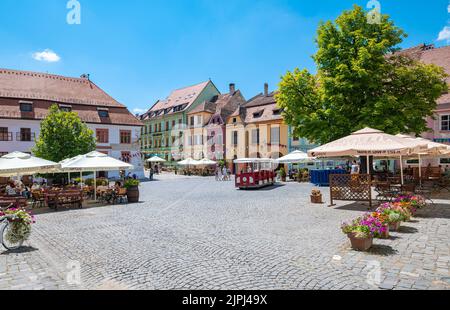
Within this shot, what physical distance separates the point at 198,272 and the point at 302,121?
1681 cm

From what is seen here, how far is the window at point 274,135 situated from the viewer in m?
41.7

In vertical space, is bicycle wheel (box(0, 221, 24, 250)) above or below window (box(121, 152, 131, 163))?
below

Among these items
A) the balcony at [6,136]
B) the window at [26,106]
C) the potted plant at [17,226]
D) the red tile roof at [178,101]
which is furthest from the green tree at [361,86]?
the red tile roof at [178,101]

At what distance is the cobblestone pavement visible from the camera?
5.17m

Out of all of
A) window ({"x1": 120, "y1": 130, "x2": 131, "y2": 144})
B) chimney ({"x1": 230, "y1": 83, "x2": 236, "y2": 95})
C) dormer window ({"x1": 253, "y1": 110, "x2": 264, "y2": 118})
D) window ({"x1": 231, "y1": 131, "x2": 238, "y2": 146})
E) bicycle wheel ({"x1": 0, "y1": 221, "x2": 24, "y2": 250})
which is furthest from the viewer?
chimney ({"x1": 230, "y1": 83, "x2": 236, "y2": 95})

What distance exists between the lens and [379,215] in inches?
319

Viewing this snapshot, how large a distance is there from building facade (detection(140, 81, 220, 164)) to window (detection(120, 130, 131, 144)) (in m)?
18.0

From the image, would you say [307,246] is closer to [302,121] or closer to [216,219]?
[216,219]

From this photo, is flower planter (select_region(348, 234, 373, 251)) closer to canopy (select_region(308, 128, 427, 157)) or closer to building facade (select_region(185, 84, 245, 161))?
canopy (select_region(308, 128, 427, 157))

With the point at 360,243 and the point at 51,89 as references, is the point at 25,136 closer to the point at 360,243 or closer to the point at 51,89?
the point at 51,89

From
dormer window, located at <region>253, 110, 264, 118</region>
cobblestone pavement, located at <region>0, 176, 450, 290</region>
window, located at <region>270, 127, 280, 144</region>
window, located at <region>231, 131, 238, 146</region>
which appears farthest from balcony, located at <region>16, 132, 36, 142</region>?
cobblestone pavement, located at <region>0, 176, 450, 290</region>

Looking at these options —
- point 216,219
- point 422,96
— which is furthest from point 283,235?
point 422,96

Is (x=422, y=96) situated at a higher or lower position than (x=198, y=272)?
higher
